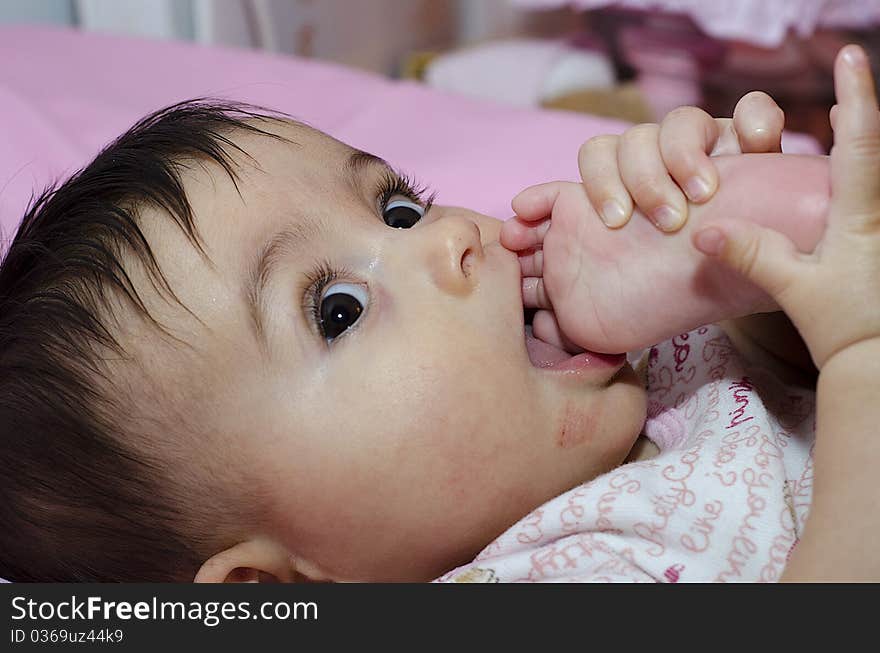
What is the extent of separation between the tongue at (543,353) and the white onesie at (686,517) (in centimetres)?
11

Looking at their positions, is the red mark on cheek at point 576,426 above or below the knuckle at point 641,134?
below

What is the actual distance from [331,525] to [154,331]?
0.21m

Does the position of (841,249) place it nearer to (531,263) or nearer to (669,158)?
(669,158)

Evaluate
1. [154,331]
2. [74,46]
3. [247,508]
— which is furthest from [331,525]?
[74,46]

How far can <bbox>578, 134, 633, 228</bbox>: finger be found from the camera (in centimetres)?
83

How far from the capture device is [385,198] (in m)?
0.95

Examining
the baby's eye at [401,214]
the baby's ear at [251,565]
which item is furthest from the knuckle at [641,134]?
the baby's ear at [251,565]

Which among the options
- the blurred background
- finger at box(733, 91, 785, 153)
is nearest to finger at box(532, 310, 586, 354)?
finger at box(733, 91, 785, 153)

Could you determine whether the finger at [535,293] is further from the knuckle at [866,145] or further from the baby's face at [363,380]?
the knuckle at [866,145]

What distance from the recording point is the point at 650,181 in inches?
31.7

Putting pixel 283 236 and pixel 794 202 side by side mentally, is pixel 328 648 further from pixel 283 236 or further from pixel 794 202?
pixel 794 202

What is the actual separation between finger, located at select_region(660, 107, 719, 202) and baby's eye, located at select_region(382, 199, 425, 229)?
0.80ft

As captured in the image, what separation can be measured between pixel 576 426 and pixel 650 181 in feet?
0.69

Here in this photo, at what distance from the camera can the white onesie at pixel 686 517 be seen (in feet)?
2.58
